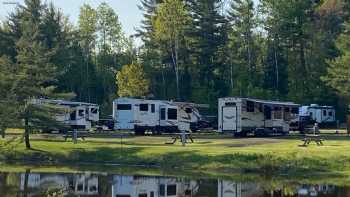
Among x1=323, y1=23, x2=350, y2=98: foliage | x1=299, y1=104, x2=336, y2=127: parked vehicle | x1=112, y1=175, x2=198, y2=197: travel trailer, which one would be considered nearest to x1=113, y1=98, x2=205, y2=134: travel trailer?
x1=323, y1=23, x2=350, y2=98: foliage

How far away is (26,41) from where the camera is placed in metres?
48.2

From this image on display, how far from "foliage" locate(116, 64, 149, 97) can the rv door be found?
2195cm

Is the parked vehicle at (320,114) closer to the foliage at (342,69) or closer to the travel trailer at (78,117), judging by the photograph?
the foliage at (342,69)

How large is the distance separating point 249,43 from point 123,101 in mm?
28472

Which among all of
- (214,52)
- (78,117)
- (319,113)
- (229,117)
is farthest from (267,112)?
(214,52)

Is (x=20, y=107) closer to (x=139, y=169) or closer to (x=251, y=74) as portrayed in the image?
(x=139, y=169)

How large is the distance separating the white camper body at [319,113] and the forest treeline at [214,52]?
2118mm

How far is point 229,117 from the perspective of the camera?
52875mm

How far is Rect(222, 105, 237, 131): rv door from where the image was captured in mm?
52531

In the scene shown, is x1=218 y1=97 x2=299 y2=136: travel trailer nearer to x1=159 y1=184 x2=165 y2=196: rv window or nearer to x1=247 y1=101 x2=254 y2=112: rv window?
x1=247 y1=101 x2=254 y2=112: rv window

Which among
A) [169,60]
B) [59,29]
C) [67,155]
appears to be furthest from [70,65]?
[67,155]

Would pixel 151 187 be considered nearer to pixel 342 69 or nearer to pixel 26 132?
pixel 26 132

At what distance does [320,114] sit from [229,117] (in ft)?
79.7

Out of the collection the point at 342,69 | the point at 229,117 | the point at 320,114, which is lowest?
the point at 229,117
